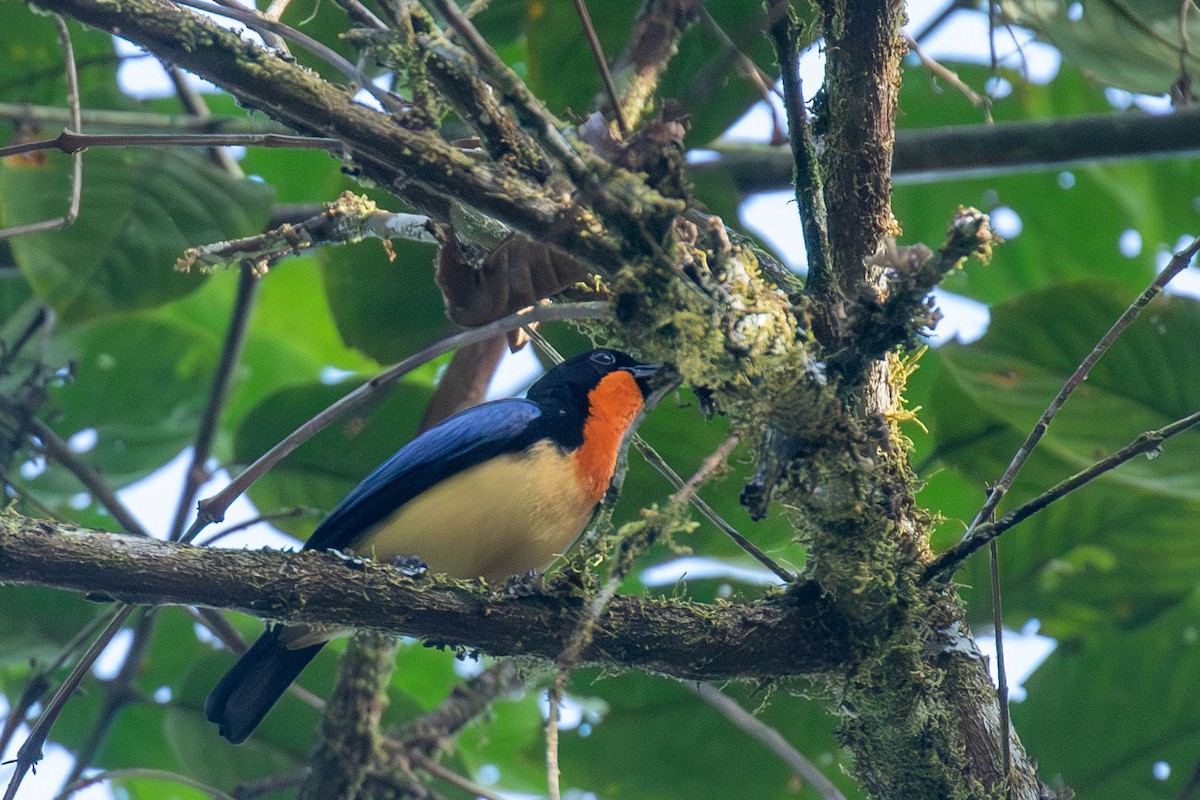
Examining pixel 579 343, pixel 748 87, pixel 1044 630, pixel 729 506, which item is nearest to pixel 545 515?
pixel 579 343

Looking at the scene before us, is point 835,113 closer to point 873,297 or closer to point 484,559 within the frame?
point 873,297

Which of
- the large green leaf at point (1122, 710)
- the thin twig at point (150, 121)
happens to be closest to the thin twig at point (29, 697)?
the thin twig at point (150, 121)

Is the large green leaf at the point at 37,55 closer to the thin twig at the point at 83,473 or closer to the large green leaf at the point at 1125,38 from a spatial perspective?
the thin twig at the point at 83,473

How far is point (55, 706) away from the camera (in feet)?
8.09

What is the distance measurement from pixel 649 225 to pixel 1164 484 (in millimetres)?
2622

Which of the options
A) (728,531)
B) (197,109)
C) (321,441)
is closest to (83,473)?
(321,441)

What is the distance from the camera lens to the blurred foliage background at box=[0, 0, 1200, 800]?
4.04 m

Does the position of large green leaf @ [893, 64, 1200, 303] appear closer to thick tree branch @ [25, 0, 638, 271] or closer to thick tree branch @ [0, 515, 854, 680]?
thick tree branch @ [0, 515, 854, 680]

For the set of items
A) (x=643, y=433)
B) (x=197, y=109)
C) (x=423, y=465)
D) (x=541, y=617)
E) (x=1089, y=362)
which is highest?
(x=197, y=109)

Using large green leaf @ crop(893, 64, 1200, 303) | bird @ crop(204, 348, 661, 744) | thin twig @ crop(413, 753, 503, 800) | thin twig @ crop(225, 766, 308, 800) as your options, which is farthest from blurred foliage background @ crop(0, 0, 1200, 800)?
large green leaf @ crop(893, 64, 1200, 303)

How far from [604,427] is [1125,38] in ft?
7.06

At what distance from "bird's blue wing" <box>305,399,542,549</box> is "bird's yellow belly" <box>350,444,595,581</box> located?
0.04m

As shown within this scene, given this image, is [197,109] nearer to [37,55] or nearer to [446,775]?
[37,55]

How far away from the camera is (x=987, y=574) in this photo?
4320 mm
